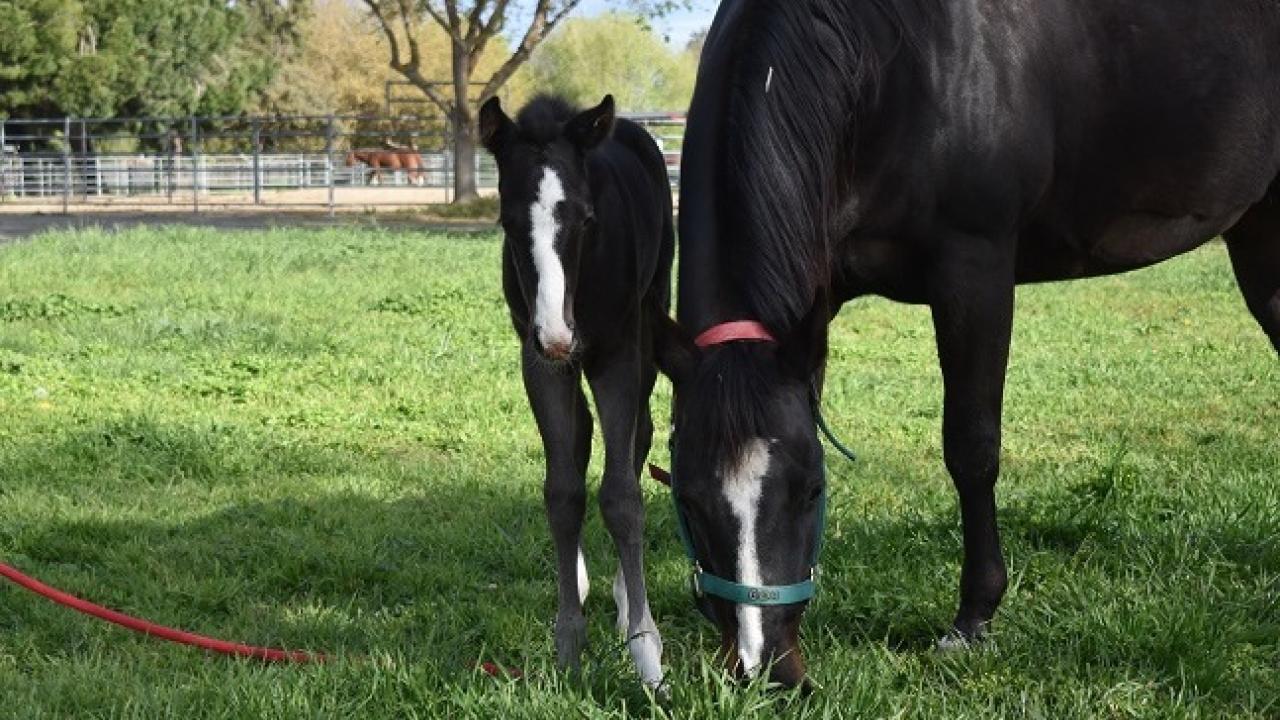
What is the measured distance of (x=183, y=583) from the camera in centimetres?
465

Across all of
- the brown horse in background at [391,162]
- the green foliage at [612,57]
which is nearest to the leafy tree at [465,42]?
the brown horse in background at [391,162]

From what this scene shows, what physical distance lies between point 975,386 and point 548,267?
1.28 meters

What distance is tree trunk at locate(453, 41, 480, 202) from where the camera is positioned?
29594 mm

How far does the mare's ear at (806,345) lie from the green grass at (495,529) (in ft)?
2.22

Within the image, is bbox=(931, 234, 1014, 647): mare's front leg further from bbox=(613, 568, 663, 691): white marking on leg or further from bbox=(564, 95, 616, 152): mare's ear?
bbox=(564, 95, 616, 152): mare's ear

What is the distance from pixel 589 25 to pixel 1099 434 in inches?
3014

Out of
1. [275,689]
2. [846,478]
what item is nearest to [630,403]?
[275,689]

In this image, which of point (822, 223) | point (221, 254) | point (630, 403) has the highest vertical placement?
point (822, 223)

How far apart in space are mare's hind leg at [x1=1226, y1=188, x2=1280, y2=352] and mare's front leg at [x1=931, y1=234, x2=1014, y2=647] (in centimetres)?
170

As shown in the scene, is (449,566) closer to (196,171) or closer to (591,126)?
(591,126)

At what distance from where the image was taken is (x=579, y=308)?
4117mm

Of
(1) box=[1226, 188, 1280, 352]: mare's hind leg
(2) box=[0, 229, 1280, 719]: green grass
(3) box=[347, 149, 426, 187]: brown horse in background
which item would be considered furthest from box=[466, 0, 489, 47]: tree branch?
(1) box=[1226, 188, 1280, 352]: mare's hind leg

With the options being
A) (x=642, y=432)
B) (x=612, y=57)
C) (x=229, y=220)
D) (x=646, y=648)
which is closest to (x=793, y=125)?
(x=646, y=648)

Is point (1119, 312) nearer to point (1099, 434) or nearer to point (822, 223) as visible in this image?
point (1099, 434)
